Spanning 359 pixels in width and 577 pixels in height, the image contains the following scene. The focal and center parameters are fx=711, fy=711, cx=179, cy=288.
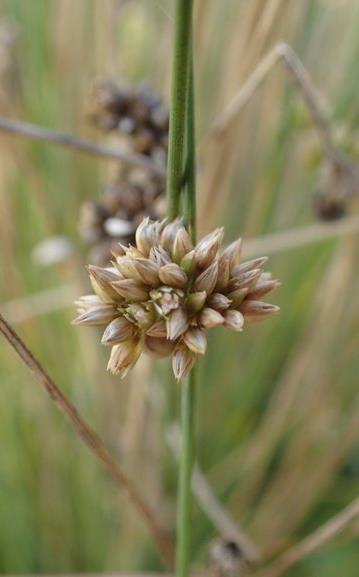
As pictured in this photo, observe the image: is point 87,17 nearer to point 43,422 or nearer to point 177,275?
point 43,422

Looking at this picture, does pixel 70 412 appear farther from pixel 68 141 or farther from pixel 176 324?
pixel 68 141

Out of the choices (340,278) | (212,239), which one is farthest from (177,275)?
(340,278)

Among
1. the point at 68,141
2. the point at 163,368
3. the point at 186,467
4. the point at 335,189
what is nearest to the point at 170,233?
the point at 186,467

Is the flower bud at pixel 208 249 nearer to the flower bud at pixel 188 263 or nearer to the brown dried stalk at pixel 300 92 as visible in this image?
the flower bud at pixel 188 263

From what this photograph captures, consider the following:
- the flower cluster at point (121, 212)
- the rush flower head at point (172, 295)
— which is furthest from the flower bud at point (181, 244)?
the flower cluster at point (121, 212)

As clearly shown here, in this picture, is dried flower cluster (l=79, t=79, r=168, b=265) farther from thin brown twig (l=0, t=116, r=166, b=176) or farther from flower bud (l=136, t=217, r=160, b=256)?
flower bud (l=136, t=217, r=160, b=256)

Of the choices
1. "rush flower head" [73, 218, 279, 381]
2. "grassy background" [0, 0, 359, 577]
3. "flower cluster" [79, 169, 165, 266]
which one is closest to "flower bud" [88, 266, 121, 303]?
"rush flower head" [73, 218, 279, 381]
